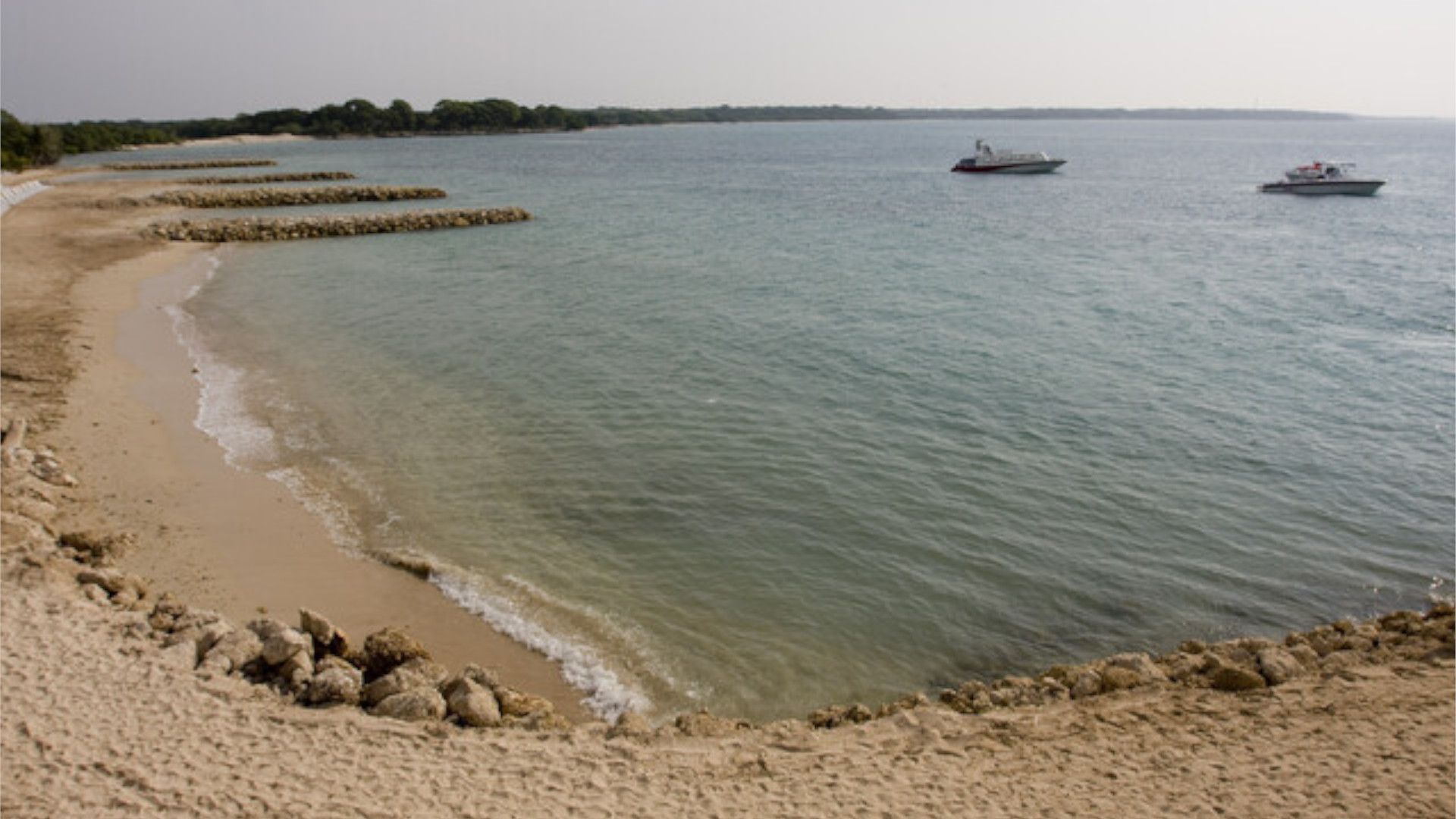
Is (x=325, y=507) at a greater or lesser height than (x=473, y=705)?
greater

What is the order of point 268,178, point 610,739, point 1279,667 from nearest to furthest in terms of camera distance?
point 610,739 → point 1279,667 → point 268,178

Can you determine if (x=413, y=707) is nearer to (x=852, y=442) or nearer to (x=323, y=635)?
(x=323, y=635)

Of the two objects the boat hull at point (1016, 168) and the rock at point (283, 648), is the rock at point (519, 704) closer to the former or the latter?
the rock at point (283, 648)

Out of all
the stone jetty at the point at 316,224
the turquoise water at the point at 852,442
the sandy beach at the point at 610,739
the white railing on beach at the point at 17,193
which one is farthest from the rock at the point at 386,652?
the white railing on beach at the point at 17,193

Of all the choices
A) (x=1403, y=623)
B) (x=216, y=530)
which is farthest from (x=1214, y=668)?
(x=216, y=530)

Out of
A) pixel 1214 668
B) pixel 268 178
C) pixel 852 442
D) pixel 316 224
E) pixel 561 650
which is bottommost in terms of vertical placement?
pixel 561 650

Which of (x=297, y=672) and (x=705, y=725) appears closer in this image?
(x=705, y=725)

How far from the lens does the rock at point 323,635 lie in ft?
32.5

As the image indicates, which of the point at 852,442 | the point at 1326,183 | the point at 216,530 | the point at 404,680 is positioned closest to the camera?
the point at 404,680

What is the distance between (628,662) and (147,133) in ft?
564

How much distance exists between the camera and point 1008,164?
80.0 m

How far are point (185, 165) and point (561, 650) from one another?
101 meters

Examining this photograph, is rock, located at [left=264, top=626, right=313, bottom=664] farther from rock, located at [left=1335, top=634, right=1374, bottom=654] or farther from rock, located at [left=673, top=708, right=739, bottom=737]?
rock, located at [left=1335, top=634, right=1374, bottom=654]

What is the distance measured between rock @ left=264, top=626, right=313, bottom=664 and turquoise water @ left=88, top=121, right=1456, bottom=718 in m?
2.59
